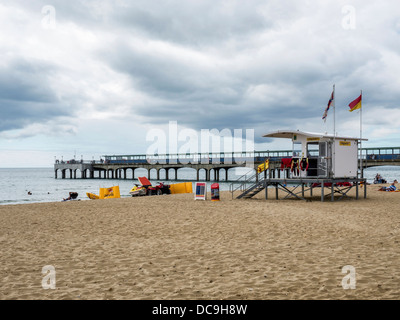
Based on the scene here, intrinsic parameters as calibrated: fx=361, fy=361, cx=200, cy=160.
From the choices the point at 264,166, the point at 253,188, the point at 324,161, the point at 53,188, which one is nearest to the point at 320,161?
the point at 324,161

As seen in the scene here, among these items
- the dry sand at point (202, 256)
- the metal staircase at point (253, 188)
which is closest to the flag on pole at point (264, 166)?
the metal staircase at point (253, 188)

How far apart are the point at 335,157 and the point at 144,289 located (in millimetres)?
16672

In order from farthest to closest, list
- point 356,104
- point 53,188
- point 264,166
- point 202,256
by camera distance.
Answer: point 53,188 → point 356,104 → point 264,166 → point 202,256

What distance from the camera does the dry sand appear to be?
5.58 metres

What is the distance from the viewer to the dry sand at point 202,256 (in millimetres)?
5582

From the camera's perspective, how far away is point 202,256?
304 inches

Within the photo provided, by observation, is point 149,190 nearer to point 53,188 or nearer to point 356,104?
point 356,104

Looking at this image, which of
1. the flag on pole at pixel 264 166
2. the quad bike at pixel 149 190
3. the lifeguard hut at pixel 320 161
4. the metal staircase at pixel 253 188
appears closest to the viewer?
the lifeguard hut at pixel 320 161

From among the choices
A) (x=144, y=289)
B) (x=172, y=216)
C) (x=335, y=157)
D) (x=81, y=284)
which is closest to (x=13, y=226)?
(x=172, y=216)

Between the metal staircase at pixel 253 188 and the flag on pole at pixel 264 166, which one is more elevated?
the flag on pole at pixel 264 166

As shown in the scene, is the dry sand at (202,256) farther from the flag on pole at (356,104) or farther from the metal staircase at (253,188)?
the flag on pole at (356,104)

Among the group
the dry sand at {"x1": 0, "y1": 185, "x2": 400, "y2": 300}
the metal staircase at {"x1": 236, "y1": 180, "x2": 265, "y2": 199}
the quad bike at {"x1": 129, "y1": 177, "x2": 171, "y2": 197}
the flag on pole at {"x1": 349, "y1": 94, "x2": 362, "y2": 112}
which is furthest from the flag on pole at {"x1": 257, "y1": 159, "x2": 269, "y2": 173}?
the quad bike at {"x1": 129, "y1": 177, "x2": 171, "y2": 197}

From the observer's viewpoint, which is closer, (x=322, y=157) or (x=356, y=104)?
(x=322, y=157)

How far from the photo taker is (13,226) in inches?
473
